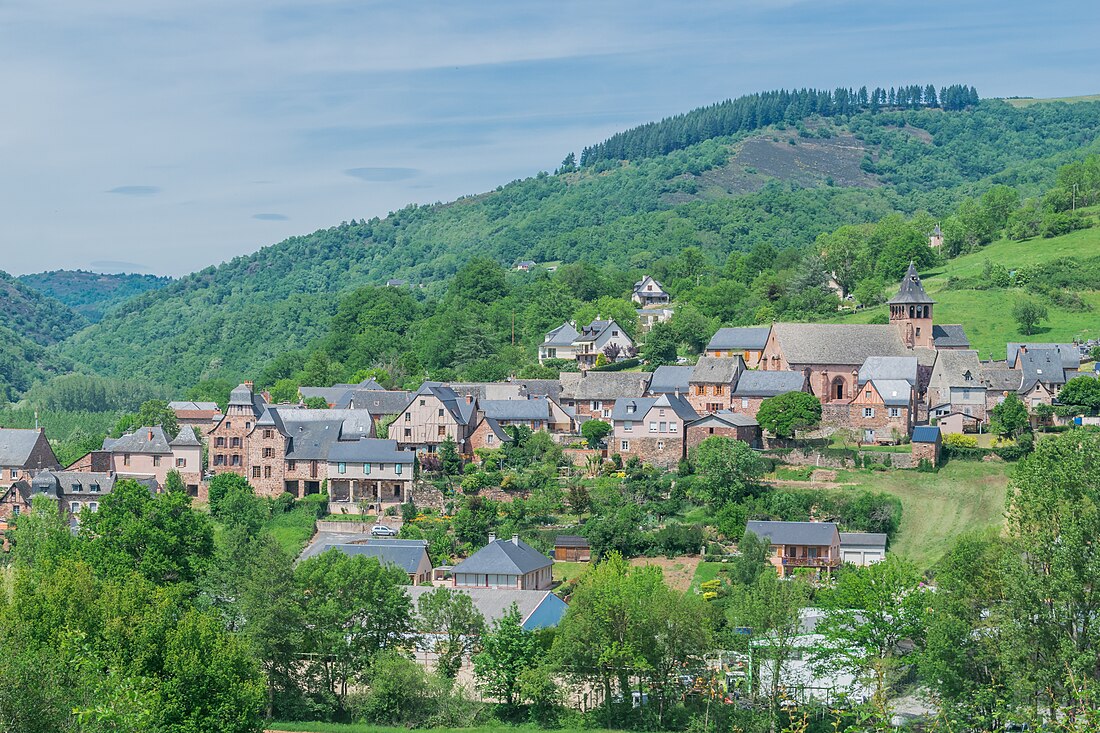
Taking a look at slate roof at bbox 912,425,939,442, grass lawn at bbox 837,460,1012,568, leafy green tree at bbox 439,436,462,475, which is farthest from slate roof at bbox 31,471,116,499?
slate roof at bbox 912,425,939,442

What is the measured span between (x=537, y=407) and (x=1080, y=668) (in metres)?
49.5

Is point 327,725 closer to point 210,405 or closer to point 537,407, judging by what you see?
point 537,407

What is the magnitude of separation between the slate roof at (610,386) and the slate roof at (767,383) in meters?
6.93

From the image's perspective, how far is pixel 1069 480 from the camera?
142ft

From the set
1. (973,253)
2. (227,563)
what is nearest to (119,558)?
(227,563)

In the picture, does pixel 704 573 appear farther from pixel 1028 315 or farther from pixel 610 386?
pixel 1028 315

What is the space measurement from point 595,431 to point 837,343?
18388 millimetres

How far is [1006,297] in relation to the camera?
102 meters

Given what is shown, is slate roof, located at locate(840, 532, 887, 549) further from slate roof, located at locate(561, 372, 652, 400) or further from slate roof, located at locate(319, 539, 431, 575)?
slate roof, located at locate(561, 372, 652, 400)

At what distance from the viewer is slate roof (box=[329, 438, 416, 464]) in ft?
241

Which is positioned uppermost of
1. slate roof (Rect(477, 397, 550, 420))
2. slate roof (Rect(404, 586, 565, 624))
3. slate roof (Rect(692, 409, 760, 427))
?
slate roof (Rect(477, 397, 550, 420))

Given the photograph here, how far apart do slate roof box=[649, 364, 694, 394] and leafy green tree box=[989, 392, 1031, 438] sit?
18742mm

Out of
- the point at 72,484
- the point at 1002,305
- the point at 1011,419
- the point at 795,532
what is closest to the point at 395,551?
the point at 795,532

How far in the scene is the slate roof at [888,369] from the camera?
79000mm
